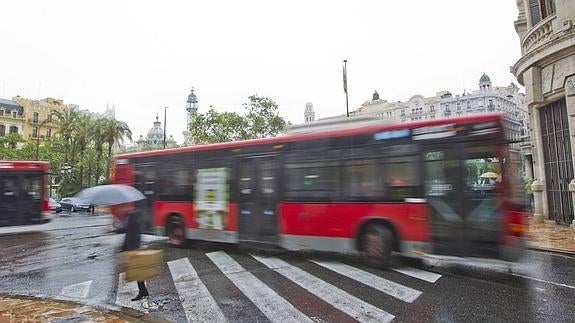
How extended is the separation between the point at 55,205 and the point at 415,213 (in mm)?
34180

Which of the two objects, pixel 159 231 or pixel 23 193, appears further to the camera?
pixel 23 193

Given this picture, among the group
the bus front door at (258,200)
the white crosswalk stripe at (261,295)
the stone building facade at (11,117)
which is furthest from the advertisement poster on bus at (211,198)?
the stone building facade at (11,117)

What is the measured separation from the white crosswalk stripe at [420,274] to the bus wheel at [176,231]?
672 centimetres

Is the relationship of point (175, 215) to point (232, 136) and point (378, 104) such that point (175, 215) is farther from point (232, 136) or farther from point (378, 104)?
point (378, 104)

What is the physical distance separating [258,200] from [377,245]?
3.47m

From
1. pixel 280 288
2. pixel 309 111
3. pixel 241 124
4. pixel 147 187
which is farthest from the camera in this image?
pixel 309 111

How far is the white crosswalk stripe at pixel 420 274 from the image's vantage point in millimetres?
7805

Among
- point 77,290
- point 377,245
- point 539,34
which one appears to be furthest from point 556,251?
point 77,290

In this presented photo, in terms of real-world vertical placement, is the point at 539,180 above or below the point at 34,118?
below

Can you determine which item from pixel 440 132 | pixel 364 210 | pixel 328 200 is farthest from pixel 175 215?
pixel 440 132

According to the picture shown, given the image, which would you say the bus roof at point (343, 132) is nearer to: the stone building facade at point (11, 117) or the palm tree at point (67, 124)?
the palm tree at point (67, 124)

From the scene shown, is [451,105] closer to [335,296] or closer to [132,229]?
[335,296]

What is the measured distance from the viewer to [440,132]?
8117 millimetres

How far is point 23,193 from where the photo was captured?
15992mm
